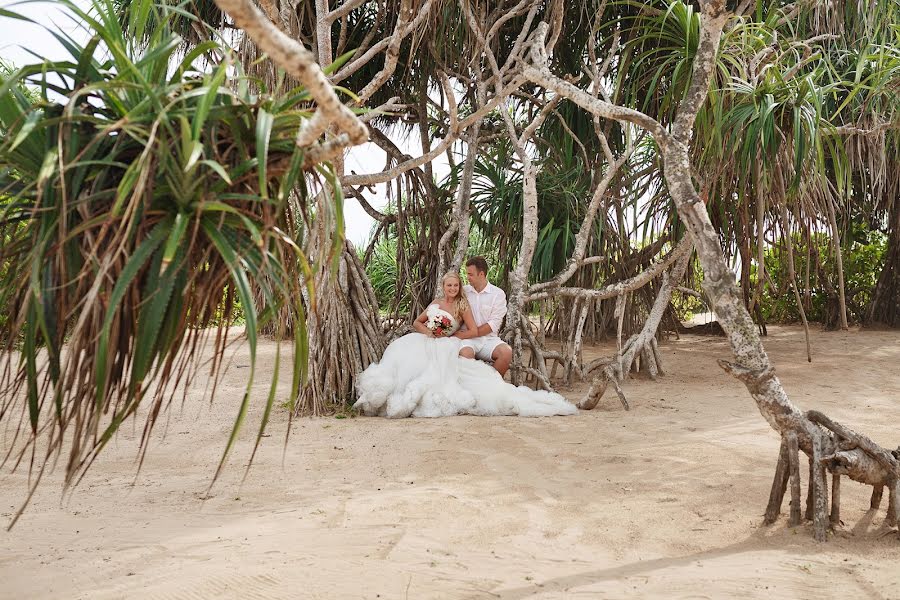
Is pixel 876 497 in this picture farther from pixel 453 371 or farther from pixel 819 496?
pixel 453 371

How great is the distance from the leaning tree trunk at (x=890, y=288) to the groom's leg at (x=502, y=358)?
5256 mm

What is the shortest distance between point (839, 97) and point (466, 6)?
12.2 feet

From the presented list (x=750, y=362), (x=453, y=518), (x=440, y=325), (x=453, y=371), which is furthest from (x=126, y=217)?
(x=440, y=325)

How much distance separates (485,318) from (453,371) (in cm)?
60

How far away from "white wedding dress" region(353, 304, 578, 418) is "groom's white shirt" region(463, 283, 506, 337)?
0.42 m

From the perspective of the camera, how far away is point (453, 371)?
187 inches

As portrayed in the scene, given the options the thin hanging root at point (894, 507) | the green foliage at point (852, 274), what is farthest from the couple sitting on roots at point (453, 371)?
the green foliage at point (852, 274)

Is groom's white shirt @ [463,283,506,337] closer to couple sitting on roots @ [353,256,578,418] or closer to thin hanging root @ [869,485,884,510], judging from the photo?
couple sitting on roots @ [353,256,578,418]

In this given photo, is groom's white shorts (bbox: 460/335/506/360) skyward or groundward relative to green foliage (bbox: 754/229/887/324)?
groundward

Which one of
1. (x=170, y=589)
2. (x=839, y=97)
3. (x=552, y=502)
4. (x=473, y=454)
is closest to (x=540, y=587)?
(x=552, y=502)

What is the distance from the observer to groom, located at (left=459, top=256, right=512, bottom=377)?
5.04m

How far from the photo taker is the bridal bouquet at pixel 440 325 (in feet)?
16.2

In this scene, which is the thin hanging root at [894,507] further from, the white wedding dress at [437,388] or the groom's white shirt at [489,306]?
the groom's white shirt at [489,306]

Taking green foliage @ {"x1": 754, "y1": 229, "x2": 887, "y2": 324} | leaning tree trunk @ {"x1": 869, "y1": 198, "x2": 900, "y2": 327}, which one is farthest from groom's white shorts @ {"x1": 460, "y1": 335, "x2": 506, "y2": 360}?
leaning tree trunk @ {"x1": 869, "y1": 198, "x2": 900, "y2": 327}
